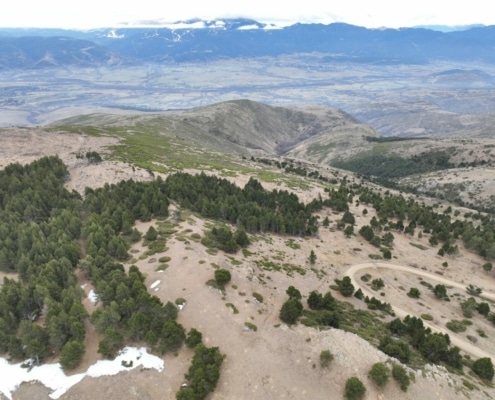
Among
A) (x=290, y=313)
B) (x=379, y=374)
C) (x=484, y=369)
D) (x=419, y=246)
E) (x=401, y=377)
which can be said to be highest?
(x=379, y=374)

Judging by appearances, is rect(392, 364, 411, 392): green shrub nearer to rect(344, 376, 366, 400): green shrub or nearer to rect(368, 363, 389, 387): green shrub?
rect(368, 363, 389, 387): green shrub

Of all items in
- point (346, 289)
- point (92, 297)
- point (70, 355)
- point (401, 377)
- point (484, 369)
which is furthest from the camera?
point (346, 289)

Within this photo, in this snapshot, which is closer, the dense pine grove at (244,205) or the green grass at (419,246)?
the dense pine grove at (244,205)

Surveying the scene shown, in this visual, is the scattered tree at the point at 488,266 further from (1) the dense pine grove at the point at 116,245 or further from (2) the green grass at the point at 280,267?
(2) the green grass at the point at 280,267

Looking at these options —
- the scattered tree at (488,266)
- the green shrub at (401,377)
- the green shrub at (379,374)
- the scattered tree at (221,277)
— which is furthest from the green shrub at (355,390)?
the scattered tree at (488,266)

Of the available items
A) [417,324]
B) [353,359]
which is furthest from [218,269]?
[417,324]

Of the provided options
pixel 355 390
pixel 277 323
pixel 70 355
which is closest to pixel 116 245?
pixel 70 355

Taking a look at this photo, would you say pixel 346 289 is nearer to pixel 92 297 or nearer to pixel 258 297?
pixel 258 297

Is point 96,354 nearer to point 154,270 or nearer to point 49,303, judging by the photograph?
point 49,303
